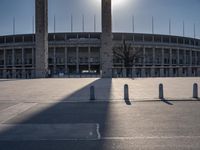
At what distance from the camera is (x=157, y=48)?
7875cm

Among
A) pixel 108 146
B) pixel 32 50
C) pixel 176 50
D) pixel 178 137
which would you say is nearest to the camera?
pixel 108 146

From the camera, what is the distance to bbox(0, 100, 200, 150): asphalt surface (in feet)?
17.7

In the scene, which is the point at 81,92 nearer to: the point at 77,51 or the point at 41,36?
the point at 41,36

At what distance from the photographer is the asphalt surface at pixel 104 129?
17.7 ft

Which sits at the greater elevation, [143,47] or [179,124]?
[143,47]

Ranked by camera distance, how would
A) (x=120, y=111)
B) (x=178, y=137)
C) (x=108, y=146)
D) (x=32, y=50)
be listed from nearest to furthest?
1. (x=108, y=146)
2. (x=178, y=137)
3. (x=120, y=111)
4. (x=32, y=50)

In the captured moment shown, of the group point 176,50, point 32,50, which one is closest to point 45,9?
point 32,50

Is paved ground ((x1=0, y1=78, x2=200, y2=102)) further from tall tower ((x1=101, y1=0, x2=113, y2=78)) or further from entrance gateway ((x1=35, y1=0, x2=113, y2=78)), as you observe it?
entrance gateway ((x1=35, y1=0, x2=113, y2=78))

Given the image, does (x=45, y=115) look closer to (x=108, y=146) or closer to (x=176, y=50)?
(x=108, y=146)

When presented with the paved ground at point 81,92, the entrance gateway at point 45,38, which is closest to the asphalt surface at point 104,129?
the paved ground at point 81,92

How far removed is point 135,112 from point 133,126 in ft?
7.65

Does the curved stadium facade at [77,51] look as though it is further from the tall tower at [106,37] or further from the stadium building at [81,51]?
the tall tower at [106,37]

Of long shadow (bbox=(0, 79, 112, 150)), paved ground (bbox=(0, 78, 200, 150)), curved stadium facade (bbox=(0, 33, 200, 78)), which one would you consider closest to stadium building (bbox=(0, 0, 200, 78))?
curved stadium facade (bbox=(0, 33, 200, 78))

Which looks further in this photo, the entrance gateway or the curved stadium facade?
the curved stadium facade
